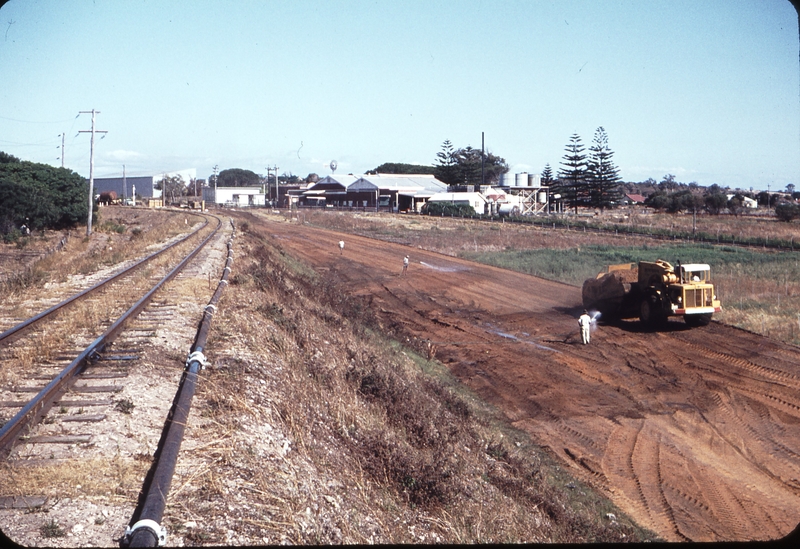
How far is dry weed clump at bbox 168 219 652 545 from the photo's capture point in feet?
18.4

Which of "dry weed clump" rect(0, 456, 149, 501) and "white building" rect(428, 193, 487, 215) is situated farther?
"white building" rect(428, 193, 487, 215)

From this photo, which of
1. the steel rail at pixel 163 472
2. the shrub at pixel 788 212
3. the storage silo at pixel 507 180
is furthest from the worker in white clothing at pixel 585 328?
the storage silo at pixel 507 180

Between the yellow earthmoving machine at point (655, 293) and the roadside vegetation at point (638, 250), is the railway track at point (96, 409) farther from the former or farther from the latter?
the roadside vegetation at point (638, 250)

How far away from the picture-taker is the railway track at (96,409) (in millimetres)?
5117

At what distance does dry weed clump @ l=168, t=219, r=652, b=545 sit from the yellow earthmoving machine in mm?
9818

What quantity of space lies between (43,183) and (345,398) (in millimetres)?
49714

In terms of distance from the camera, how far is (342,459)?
7496 mm

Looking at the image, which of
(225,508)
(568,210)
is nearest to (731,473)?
(225,508)

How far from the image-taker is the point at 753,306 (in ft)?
85.9

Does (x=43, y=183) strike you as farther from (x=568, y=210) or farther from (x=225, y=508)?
(x=568, y=210)

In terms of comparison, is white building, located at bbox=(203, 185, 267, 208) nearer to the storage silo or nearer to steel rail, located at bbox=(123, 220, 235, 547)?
the storage silo

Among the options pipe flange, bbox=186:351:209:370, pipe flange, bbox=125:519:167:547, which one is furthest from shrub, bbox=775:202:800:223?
pipe flange, bbox=125:519:167:547

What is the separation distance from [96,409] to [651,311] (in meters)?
18.7

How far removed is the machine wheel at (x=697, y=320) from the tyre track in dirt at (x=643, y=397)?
31 cm
